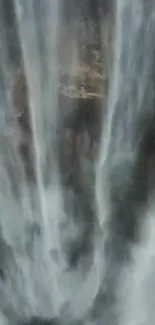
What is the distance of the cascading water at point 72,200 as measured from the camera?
54 cm

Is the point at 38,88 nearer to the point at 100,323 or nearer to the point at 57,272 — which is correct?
the point at 57,272

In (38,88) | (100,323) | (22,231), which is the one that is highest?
(38,88)

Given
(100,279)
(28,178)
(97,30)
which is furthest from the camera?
(100,279)

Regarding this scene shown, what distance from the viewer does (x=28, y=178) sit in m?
0.66

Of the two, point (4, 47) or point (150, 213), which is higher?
point (4, 47)

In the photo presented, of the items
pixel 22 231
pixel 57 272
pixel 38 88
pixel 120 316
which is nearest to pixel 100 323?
pixel 120 316

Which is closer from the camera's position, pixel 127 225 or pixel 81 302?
pixel 127 225

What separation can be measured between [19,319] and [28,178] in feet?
1.08

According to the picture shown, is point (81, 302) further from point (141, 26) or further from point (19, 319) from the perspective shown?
point (141, 26)

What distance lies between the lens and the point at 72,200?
68 centimetres

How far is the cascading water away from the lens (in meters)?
0.54

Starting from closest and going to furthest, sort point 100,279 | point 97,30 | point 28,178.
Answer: point 97,30 → point 28,178 → point 100,279

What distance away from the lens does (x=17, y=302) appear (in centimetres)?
83

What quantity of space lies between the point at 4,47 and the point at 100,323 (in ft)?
1.77
